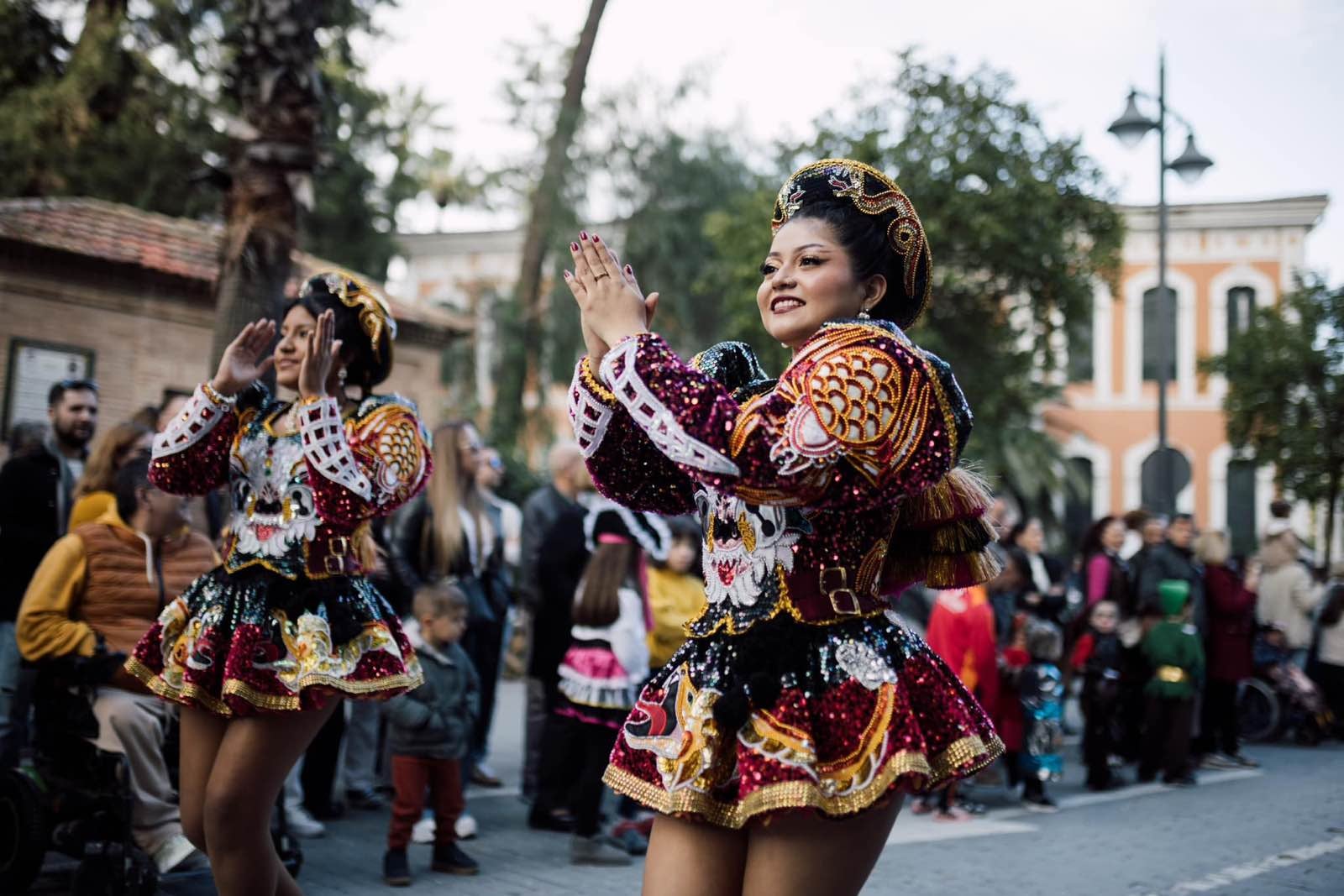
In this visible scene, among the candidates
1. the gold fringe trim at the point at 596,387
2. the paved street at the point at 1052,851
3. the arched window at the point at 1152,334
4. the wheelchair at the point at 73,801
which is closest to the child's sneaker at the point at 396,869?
the paved street at the point at 1052,851

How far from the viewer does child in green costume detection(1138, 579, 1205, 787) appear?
956 centimetres

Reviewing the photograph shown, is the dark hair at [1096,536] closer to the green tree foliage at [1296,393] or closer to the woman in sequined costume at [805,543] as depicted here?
the woman in sequined costume at [805,543]

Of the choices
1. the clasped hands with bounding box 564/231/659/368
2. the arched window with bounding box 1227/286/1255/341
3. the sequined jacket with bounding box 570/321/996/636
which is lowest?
the sequined jacket with bounding box 570/321/996/636

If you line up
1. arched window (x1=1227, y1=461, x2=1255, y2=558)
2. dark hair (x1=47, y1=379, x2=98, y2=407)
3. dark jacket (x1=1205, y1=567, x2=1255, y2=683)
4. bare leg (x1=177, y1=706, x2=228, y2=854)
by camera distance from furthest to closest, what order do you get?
arched window (x1=1227, y1=461, x2=1255, y2=558) → dark jacket (x1=1205, y1=567, x2=1255, y2=683) → dark hair (x1=47, y1=379, x2=98, y2=407) → bare leg (x1=177, y1=706, x2=228, y2=854)

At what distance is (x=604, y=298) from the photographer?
2426mm

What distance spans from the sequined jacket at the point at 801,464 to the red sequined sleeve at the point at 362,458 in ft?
4.17

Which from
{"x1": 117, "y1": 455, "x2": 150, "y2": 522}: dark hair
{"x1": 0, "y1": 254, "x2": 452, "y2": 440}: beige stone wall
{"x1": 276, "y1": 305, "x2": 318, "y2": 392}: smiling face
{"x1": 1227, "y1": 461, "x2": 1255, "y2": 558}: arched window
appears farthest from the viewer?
{"x1": 1227, "y1": 461, "x2": 1255, "y2": 558}: arched window

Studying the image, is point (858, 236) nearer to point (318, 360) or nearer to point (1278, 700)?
point (318, 360)

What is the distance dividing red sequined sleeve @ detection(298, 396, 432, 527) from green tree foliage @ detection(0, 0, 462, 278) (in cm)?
1425

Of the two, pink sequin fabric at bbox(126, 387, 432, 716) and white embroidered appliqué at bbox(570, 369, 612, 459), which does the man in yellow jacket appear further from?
white embroidered appliqué at bbox(570, 369, 612, 459)

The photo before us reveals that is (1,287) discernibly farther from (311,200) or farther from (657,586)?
(657,586)

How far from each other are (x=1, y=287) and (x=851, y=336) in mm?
13702

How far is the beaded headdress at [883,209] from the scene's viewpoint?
2572 mm

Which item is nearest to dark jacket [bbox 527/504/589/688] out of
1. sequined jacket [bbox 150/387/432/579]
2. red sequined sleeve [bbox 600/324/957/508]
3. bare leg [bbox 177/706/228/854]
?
sequined jacket [bbox 150/387/432/579]
